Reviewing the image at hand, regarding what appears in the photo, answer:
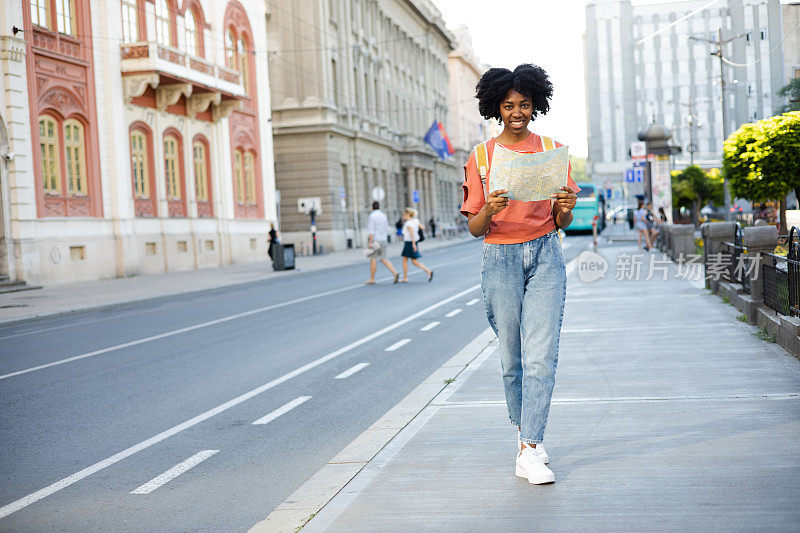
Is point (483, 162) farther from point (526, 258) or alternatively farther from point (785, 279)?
point (785, 279)

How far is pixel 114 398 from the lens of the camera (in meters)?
8.25

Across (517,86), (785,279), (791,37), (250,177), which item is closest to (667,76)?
(250,177)

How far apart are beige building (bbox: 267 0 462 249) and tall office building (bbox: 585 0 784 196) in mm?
14514

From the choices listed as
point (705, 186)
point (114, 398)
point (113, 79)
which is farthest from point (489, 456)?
point (705, 186)

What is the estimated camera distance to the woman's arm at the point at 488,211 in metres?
4.49

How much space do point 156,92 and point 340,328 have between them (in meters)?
22.5

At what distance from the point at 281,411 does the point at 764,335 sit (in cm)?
473

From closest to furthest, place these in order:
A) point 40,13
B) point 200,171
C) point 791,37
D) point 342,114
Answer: point 791,37 < point 40,13 < point 200,171 < point 342,114

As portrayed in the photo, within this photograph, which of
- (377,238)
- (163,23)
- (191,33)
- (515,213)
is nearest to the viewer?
(515,213)

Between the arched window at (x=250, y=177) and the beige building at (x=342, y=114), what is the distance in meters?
3.98

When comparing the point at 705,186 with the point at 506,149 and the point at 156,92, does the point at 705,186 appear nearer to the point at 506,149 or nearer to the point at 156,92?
the point at 156,92

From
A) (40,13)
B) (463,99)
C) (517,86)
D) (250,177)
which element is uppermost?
(463,99)

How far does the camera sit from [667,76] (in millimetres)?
90812

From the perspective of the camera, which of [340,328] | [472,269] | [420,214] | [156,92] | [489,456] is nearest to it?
[489,456]
